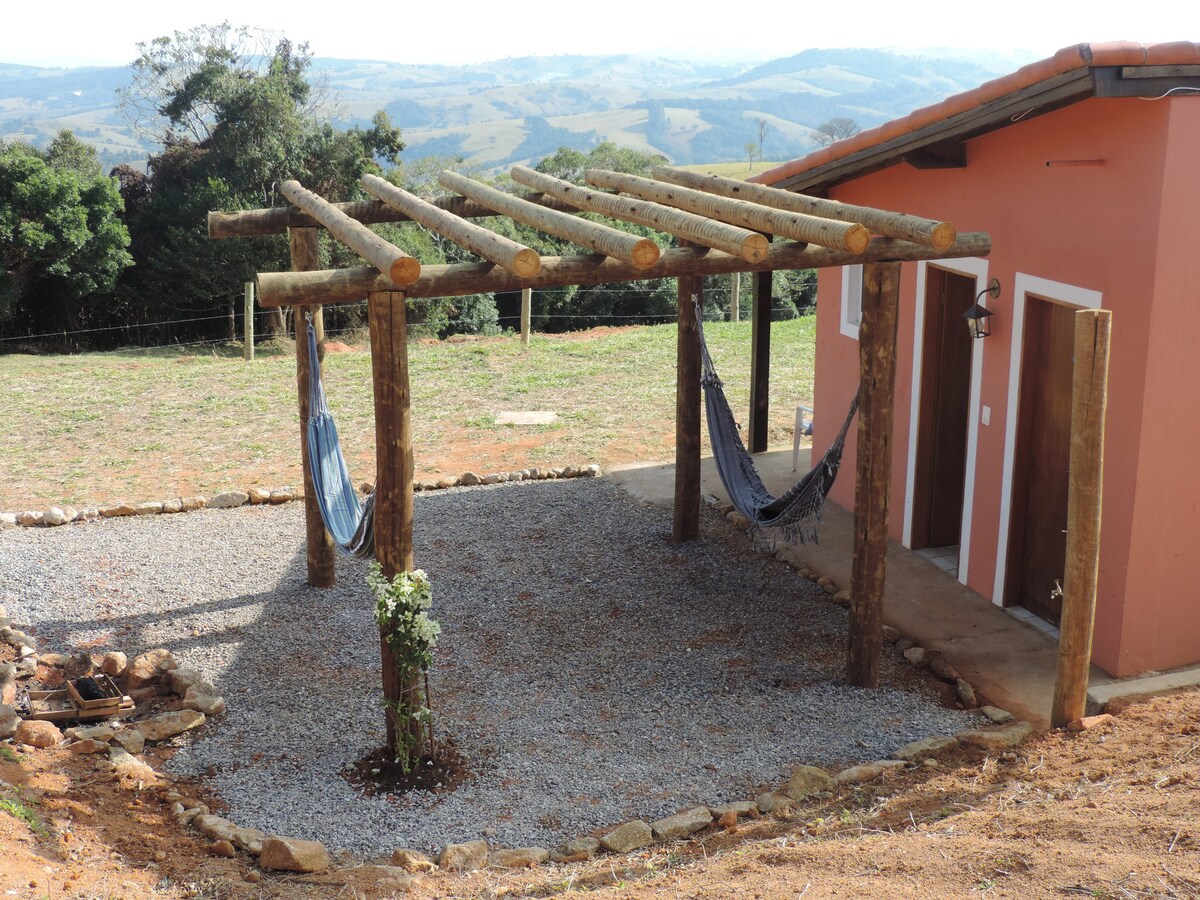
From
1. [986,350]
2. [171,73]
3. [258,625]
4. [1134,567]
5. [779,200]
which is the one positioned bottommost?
[258,625]

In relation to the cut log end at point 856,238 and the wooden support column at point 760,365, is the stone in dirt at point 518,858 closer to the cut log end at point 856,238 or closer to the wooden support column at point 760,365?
the cut log end at point 856,238

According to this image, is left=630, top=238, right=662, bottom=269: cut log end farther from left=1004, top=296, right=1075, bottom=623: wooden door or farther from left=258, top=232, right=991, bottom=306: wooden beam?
left=1004, top=296, right=1075, bottom=623: wooden door

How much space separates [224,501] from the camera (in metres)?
7.77

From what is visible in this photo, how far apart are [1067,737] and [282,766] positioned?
10.4 feet

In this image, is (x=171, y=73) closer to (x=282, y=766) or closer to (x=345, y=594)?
(x=345, y=594)

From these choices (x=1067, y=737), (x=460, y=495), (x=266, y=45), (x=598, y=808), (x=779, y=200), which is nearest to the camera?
(x=598, y=808)

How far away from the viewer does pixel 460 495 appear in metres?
8.03

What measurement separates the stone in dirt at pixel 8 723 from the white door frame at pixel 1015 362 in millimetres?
4781

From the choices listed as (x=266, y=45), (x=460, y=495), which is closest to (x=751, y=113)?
(x=266, y=45)

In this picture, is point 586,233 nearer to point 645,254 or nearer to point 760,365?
point 645,254

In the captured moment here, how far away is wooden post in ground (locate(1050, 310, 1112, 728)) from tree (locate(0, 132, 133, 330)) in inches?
624

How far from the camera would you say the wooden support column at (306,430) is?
19.4ft

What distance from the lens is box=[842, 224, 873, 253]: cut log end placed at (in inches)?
169

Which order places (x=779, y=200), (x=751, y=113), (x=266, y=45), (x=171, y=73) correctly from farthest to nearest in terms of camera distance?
1. (x=751, y=113)
2. (x=266, y=45)
3. (x=171, y=73)
4. (x=779, y=200)
